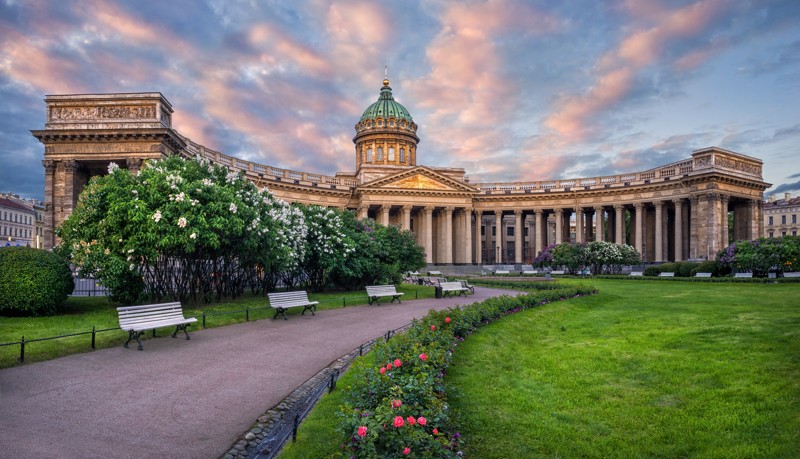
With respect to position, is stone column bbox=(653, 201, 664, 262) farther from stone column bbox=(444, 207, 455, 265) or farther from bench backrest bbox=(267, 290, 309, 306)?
bench backrest bbox=(267, 290, 309, 306)

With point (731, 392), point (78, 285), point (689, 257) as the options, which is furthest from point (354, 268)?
point (689, 257)

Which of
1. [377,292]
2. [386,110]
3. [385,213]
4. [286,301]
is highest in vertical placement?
[386,110]

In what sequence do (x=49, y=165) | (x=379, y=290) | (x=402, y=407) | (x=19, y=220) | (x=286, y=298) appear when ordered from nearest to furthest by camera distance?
(x=402, y=407)
(x=286, y=298)
(x=379, y=290)
(x=49, y=165)
(x=19, y=220)

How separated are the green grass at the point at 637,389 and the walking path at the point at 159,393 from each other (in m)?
3.74

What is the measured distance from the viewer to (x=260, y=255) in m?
20.4

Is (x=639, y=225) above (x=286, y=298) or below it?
above

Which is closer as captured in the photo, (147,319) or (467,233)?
(147,319)

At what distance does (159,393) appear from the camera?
8609 mm

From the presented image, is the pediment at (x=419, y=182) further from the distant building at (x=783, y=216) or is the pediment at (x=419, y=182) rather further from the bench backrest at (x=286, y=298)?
the distant building at (x=783, y=216)

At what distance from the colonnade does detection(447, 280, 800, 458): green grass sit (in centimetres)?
4155

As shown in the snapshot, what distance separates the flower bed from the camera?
498cm

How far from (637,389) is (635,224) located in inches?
2253

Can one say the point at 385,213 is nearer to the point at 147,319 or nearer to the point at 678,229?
the point at 678,229

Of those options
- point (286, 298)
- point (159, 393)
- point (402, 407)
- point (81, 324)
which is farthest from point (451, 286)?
point (402, 407)
